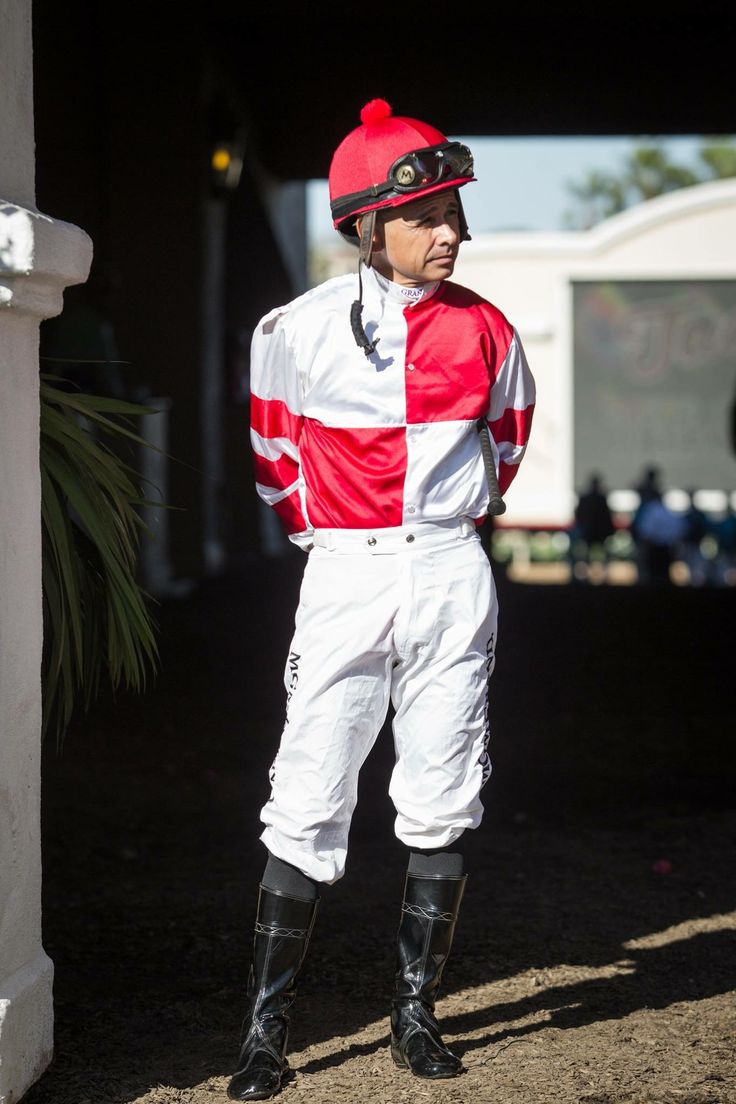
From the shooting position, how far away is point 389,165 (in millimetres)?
2934

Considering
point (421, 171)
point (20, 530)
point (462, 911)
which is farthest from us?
point (462, 911)

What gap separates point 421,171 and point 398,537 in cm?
71

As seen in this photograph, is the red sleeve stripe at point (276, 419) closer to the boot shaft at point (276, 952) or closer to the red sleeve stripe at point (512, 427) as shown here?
the red sleeve stripe at point (512, 427)

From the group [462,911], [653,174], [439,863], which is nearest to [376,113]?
[439,863]

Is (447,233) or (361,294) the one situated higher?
(447,233)

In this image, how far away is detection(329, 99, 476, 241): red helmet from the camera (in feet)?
9.46

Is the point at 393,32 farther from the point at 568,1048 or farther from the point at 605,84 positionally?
the point at 568,1048

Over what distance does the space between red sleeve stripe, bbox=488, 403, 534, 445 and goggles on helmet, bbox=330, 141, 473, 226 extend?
499mm

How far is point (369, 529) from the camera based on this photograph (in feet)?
9.62

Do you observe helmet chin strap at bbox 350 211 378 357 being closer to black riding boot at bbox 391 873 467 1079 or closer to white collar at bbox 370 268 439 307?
white collar at bbox 370 268 439 307

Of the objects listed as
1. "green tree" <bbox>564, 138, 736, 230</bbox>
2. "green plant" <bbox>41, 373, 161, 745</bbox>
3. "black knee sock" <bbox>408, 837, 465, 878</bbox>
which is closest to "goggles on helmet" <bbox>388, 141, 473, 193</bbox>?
"green plant" <bbox>41, 373, 161, 745</bbox>

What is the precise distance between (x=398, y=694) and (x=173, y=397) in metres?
9.87

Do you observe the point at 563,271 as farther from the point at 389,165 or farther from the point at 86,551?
the point at 389,165

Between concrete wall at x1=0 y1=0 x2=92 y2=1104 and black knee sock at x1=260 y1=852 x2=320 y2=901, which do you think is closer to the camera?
concrete wall at x1=0 y1=0 x2=92 y2=1104
